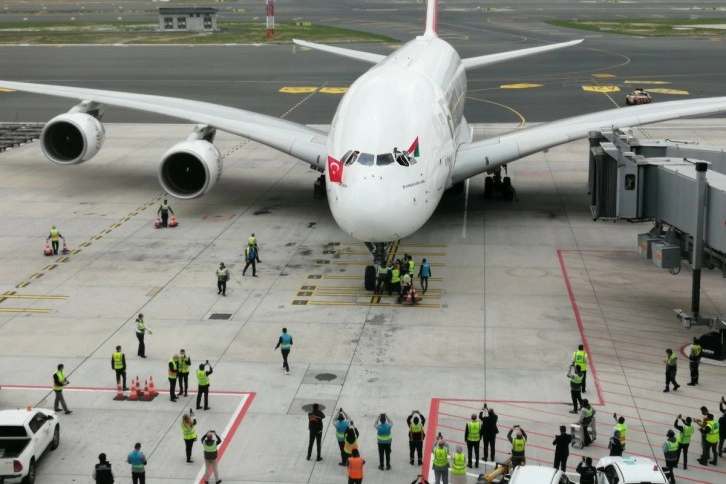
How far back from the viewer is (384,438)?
23406 millimetres

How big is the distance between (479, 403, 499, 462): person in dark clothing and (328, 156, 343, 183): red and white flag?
1158cm

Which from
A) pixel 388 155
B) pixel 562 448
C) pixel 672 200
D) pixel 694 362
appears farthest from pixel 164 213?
pixel 562 448

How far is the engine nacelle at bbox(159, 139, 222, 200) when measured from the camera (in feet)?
149

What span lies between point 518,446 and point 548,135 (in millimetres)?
23786

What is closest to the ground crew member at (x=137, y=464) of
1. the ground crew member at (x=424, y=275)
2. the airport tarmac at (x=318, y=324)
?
the airport tarmac at (x=318, y=324)

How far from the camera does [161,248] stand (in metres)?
41.4

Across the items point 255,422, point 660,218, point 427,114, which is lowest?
point 255,422

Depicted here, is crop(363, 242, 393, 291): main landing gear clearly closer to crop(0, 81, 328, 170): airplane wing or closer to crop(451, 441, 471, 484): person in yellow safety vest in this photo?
crop(0, 81, 328, 170): airplane wing

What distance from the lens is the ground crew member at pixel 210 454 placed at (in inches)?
885

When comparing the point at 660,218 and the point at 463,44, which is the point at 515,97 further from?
the point at 660,218

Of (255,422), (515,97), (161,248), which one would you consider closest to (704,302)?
(255,422)

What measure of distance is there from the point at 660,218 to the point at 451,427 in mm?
11119

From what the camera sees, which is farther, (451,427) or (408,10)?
(408,10)

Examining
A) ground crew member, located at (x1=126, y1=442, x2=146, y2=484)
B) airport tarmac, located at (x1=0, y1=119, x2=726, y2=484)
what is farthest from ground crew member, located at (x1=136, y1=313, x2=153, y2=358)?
ground crew member, located at (x1=126, y1=442, x2=146, y2=484)
